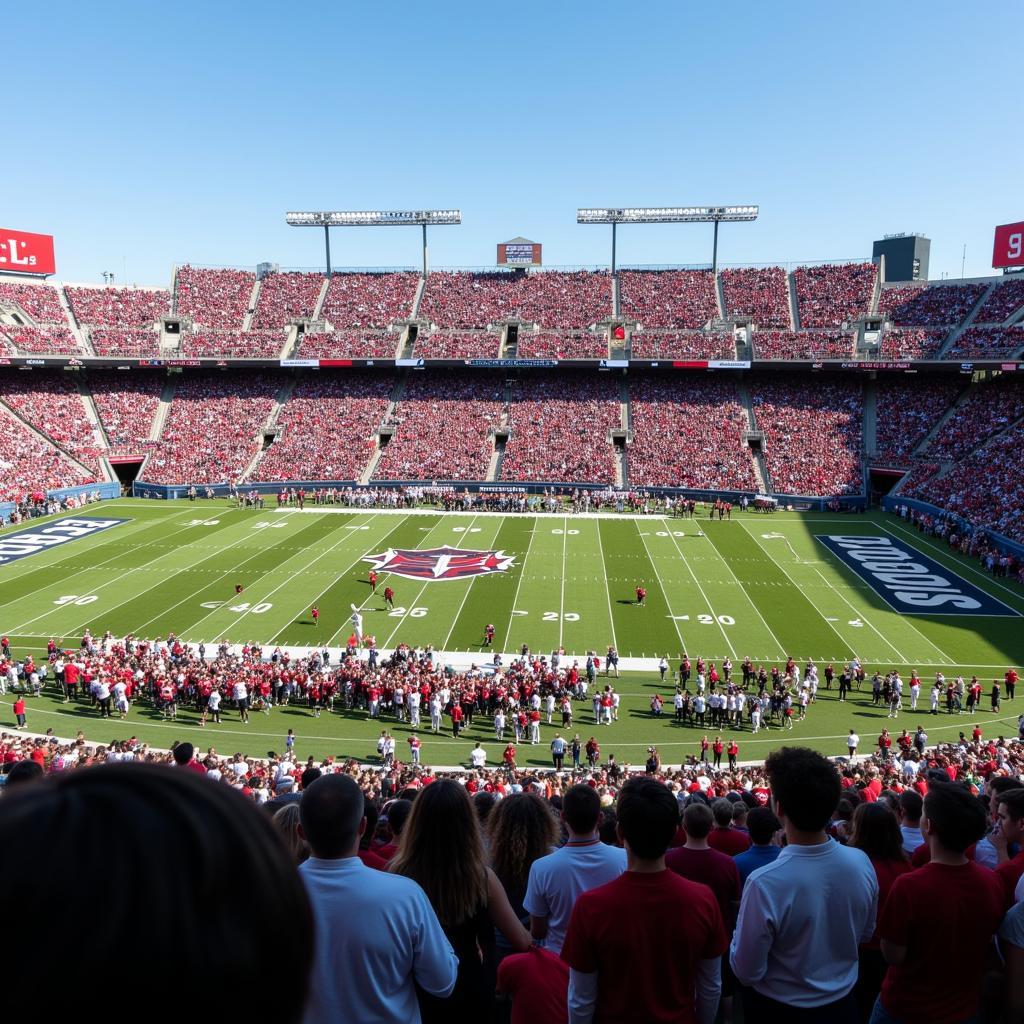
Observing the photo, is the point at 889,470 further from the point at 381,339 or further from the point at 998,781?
the point at 998,781

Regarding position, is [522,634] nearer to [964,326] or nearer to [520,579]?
[520,579]

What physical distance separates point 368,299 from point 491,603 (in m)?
43.8

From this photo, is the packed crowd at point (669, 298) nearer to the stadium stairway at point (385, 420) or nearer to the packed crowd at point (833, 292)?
the packed crowd at point (833, 292)

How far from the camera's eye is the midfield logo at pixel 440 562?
3478 centimetres

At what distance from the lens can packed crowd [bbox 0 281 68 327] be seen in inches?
2334

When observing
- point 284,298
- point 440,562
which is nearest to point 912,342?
point 440,562

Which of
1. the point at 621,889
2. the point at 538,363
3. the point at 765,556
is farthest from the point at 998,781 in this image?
the point at 538,363

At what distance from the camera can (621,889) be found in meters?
3.37

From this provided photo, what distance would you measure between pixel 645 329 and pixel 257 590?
40.2 meters

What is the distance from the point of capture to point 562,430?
56344 mm

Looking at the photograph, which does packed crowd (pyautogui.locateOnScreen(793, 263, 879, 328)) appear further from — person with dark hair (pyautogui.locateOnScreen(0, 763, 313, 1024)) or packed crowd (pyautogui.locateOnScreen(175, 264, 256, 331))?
person with dark hair (pyautogui.locateOnScreen(0, 763, 313, 1024))

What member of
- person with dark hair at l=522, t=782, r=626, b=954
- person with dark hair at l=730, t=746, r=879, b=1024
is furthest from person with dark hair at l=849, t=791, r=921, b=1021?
person with dark hair at l=522, t=782, r=626, b=954

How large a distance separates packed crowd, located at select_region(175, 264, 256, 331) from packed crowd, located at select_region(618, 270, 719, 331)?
3063cm

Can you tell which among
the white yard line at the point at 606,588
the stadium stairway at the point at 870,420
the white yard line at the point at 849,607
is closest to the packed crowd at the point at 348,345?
the white yard line at the point at 606,588
